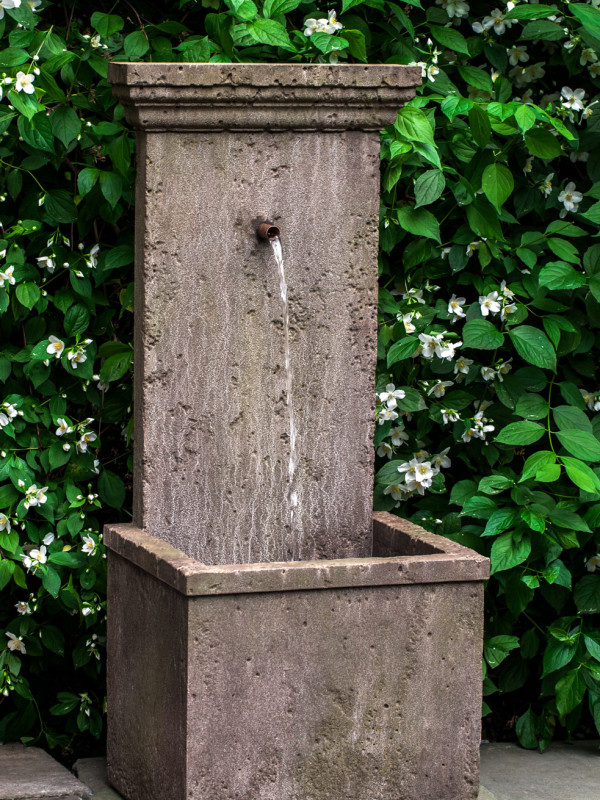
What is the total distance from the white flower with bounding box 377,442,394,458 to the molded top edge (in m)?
0.95

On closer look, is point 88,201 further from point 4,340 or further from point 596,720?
point 596,720

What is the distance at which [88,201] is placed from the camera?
10.7 feet

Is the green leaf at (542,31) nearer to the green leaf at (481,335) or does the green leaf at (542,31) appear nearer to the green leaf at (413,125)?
the green leaf at (413,125)

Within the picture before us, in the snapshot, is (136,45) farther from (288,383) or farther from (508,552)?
(508,552)

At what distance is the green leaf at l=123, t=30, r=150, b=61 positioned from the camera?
320 cm

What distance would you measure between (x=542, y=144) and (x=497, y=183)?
0.17m

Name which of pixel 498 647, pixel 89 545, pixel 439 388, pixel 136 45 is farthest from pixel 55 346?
pixel 498 647

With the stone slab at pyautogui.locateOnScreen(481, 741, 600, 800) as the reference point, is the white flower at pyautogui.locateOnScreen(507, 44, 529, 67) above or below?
above

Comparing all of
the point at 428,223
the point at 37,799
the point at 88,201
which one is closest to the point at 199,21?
→ the point at 88,201

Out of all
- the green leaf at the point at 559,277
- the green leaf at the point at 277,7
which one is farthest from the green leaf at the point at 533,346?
the green leaf at the point at 277,7

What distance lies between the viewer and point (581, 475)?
10.3 ft

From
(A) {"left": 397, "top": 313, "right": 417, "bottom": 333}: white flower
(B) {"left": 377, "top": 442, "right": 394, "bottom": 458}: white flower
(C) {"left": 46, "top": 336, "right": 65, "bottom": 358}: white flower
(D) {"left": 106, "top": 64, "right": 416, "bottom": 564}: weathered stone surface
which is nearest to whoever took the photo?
(D) {"left": 106, "top": 64, "right": 416, "bottom": 564}: weathered stone surface

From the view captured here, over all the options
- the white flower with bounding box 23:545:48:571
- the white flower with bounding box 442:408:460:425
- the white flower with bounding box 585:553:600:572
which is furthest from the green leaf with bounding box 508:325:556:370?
the white flower with bounding box 23:545:48:571

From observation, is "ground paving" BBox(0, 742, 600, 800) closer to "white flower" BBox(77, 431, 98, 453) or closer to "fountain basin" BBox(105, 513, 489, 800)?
"fountain basin" BBox(105, 513, 489, 800)
